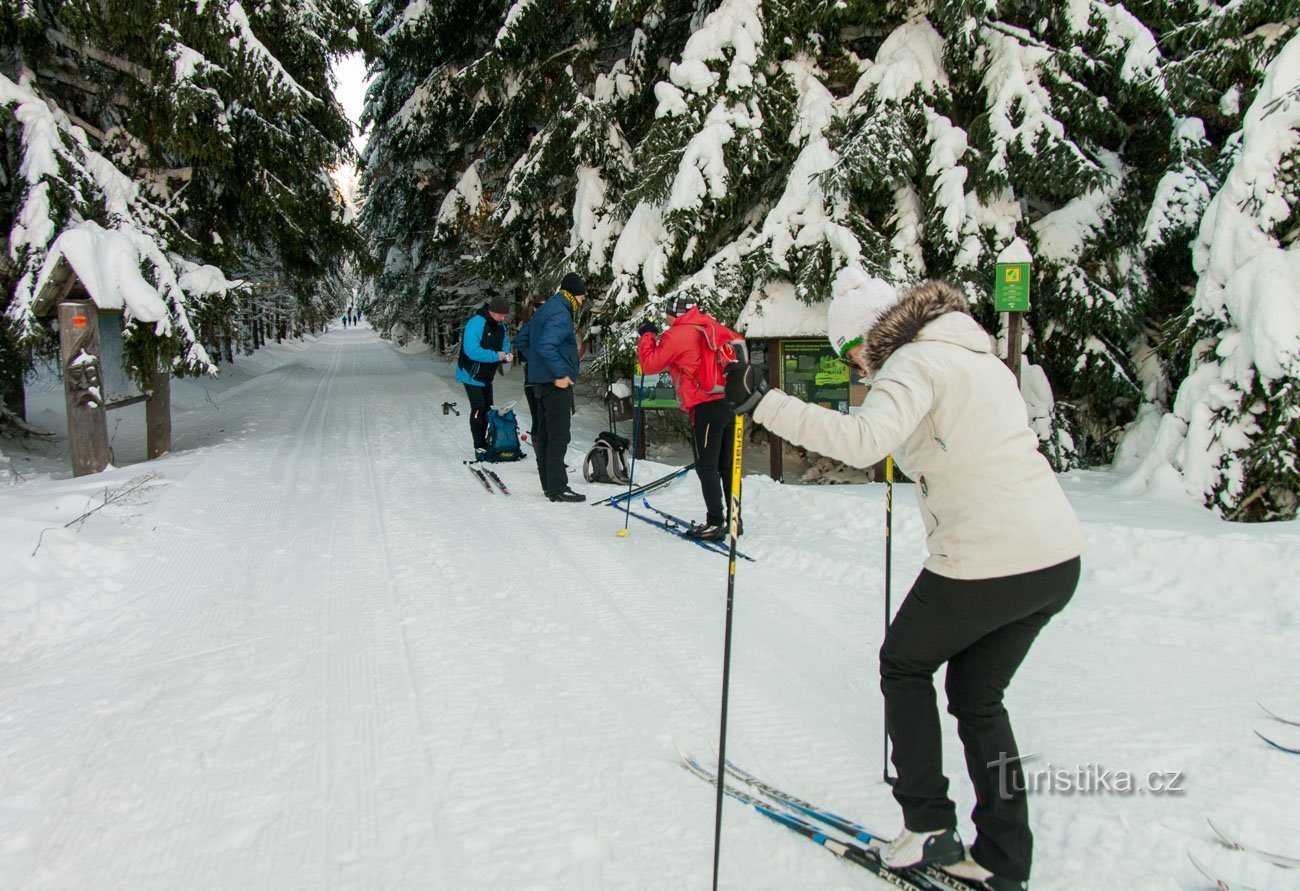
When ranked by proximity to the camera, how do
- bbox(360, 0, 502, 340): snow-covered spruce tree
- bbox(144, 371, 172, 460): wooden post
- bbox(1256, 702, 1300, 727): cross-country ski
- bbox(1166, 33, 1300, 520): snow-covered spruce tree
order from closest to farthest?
bbox(1256, 702, 1300, 727): cross-country ski < bbox(1166, 33, 1300, 520): snow-covered spruce tree < bbox(144, 371, 172, 460): wooden post < bbox(360, 0, 502, 340): snow-covered spruce tree

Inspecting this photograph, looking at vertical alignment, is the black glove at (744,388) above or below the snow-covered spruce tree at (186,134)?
below

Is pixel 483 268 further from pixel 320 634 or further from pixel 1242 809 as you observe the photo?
pixel 1242 809

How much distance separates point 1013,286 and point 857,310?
5.59m

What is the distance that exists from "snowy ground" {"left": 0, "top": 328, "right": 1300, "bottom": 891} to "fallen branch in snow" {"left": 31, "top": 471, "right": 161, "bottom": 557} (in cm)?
7

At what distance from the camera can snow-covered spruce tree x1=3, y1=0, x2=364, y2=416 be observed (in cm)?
1012

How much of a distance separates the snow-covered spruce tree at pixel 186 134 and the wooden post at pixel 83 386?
2.46 ft

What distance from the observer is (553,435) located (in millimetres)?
7797

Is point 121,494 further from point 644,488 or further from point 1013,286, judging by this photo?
point 1013,286

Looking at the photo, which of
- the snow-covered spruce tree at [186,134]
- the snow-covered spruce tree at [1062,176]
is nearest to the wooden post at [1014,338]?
the snow-covered spruce tree at [1062,176]

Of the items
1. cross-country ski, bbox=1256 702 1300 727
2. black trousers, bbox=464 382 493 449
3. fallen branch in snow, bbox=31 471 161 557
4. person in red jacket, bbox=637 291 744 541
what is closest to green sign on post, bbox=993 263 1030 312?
person in red jacket, bbox=637 291 744 541

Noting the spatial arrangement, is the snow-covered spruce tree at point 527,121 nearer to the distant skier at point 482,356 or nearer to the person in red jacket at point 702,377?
the distant skier at point 482,356

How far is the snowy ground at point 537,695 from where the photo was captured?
8.45ft

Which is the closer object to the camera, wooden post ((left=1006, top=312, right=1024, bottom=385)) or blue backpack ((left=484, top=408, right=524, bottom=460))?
wooden post ((left=1006, top=312, right=1024, bottom=385))

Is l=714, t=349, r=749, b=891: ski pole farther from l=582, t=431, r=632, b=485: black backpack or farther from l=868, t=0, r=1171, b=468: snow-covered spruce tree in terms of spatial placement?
l=868, t=0, r=1171, b=468: snow-covered spruce tree
